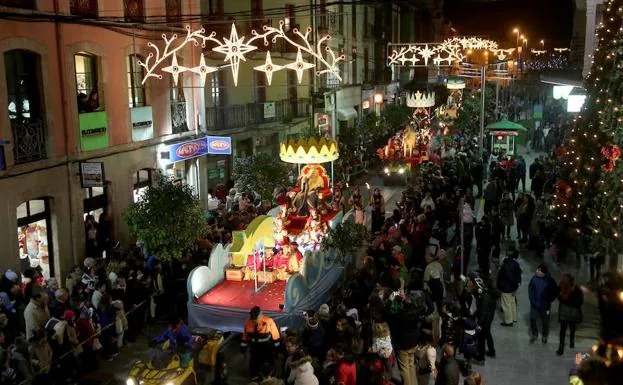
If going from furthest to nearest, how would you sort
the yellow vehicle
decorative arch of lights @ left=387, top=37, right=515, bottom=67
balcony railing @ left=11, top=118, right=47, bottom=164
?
decorative arch of lights @ left=387, top=37, right=515, bottom=67 → balcony railing @ left=11, top=118, right=47, bottom=164 → the yellow vehicle

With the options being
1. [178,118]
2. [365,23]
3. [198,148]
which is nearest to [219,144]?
[198,148]

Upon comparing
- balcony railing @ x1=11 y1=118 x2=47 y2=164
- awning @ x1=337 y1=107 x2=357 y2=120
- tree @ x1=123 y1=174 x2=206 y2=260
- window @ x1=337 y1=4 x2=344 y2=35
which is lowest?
tree @ x1=123 y1=174 x2=206 y2=260

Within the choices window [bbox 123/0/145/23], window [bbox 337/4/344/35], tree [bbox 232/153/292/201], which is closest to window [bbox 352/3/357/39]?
window [bbox 337/4/344/35]

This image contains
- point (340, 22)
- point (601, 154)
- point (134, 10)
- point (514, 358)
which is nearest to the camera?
point (514, 358)

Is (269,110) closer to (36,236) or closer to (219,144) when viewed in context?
(219,144)

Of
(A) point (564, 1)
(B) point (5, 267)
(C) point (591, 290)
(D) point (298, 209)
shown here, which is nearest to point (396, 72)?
(A) point (564, 1)

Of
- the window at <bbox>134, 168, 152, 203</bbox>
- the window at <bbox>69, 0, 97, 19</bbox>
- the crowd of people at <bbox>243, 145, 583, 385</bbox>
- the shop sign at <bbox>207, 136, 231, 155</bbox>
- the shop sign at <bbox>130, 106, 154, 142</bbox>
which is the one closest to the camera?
the crowd of people at <bbox>243, 145, 583, 385</bbox>

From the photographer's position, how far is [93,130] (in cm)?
1683

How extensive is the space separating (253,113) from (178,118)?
22.2 feet

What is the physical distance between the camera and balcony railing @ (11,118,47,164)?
14.5m

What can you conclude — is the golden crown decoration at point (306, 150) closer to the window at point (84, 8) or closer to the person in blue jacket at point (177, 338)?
the window at point (84, 8)

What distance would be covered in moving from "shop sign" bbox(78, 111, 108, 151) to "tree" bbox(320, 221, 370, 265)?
262 inches

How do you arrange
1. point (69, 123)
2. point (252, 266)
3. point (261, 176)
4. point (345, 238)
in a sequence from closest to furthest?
point (345, 238), point (252, 266), point (69, 123), point (261, 176)

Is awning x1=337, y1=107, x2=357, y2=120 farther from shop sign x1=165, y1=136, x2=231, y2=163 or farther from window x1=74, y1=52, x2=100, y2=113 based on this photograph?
window x1=74, y1=52, x2=100, y2=113
